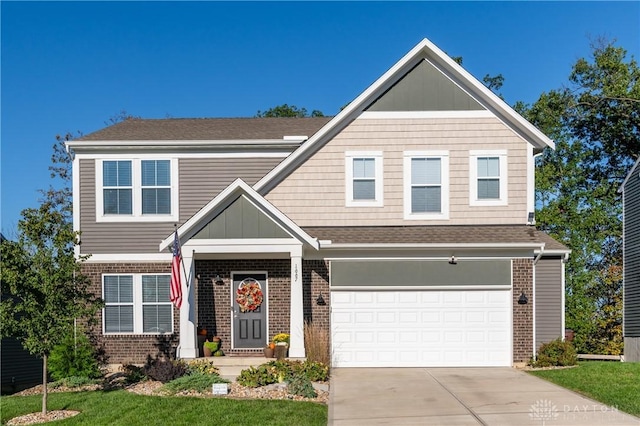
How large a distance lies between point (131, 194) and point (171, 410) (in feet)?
24.7

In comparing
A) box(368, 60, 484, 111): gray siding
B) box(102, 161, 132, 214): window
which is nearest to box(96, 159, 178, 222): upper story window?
box(102, 161, 132, 214): window

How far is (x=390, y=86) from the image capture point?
16766 millimetres

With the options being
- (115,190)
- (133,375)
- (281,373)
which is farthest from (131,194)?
(281,373)

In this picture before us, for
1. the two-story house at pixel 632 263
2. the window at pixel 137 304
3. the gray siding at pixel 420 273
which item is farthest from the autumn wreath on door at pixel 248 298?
the two-story house at pixel 632 263

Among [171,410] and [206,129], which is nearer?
[171,410]

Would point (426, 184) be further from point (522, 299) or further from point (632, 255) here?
point (632, 255)

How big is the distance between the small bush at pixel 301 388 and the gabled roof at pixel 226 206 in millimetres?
3539

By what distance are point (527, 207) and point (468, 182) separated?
1.63m

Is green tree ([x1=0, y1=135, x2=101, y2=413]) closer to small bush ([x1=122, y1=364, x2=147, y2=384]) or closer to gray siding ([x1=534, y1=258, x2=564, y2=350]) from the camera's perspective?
small bush ([x1=122, y1=364, x2=147, y2=384])

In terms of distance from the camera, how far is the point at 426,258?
16078 mm

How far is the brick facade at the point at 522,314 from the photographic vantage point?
52.3 ft

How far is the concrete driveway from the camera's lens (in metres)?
9.92

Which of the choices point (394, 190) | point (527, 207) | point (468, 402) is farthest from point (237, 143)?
point (468, 402)

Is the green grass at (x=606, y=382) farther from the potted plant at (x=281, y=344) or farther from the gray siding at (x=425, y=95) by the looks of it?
the gray siding at (x=425, y=95)
